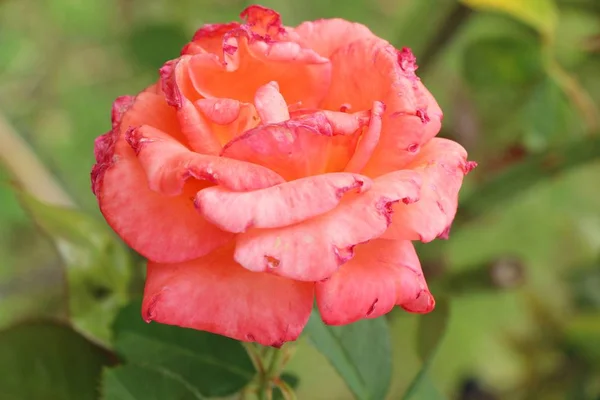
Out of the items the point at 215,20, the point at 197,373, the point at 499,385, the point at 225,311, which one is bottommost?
the point at 499,385

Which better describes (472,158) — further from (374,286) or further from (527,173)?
(374,286)

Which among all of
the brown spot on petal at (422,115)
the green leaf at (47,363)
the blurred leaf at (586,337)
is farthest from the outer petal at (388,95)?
the blurred leaf at (586,337)

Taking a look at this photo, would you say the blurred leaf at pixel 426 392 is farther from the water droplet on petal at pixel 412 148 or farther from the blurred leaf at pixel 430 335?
the water droplet on petal at pixel 412 148

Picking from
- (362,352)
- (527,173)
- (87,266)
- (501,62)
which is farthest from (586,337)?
(87,266)

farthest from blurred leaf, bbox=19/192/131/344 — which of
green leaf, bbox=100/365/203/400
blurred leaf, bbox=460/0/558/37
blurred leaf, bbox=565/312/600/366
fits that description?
blurred leaf, bbox=565/312/600/366

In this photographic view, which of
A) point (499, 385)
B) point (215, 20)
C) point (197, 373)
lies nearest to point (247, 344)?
point (197, 373)

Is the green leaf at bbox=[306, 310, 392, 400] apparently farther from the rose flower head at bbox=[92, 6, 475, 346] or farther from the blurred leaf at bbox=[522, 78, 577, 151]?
the blurred leaf at bbox=[522, 78, 577, 151]

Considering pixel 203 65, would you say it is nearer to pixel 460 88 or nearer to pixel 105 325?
pixel 105 325
